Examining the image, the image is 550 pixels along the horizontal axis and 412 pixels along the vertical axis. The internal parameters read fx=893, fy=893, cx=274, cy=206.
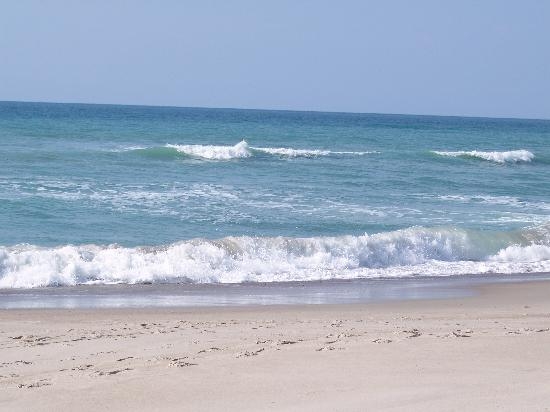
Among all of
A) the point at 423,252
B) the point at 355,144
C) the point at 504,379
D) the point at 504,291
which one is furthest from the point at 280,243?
the point at 355,144

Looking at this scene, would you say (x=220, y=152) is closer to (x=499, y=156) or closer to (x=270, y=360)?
(x=499, y=156)

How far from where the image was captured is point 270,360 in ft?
23.3

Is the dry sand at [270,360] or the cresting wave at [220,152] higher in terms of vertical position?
the dry sand at [270,360]

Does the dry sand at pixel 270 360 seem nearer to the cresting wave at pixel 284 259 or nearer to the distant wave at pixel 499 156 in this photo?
the cresting wave at pixel 284 259

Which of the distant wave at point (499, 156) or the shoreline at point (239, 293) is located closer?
the shoreline at point (239, 293)

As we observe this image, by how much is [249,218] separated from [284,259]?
3890 millimetres

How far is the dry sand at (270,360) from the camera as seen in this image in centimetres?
595

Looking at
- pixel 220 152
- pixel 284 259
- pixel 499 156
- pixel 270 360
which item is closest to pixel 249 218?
pixel 284 259

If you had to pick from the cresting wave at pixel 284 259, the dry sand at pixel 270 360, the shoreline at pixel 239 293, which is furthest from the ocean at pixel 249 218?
the dry sand at pixel 270 360

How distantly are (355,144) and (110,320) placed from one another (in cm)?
3726

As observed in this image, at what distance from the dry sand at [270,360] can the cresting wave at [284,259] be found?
253 cm

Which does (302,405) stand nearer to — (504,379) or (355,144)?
(504,379)

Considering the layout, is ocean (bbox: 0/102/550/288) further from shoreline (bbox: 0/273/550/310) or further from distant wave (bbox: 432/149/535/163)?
distant wave (bbox: 432/149/535/163)

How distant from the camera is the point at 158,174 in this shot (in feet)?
85.3
